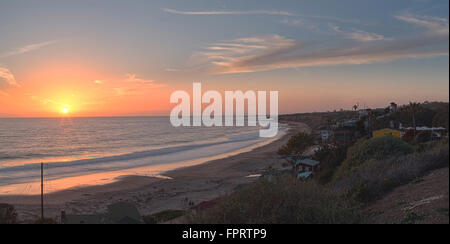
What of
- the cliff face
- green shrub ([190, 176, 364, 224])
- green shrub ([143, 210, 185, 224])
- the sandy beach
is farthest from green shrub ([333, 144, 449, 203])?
green shrub ([143, 210, 185, 224])

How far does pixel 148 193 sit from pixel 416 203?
58.7ft

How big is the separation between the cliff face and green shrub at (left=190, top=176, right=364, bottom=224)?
1.30 m

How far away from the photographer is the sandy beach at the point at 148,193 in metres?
18.1

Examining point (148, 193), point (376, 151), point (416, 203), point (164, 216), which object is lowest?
point (148, 193)

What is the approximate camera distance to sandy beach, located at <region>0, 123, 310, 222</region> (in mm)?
18094

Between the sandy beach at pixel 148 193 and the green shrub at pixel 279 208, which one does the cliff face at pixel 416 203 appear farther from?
the sandy beach at pixel 148 193

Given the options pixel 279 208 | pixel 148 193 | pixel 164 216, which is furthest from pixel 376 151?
pixel 148 193

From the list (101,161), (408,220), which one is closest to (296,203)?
(408,220)

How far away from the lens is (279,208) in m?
5.12

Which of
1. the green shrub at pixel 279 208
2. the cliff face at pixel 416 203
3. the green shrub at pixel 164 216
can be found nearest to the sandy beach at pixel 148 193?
the green shrub at pixel 164 216

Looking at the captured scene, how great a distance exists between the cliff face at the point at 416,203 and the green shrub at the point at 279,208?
4.26 ft

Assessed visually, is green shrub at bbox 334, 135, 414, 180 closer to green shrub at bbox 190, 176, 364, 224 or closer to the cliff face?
the cliff face

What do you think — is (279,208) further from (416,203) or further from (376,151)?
(376,151)
